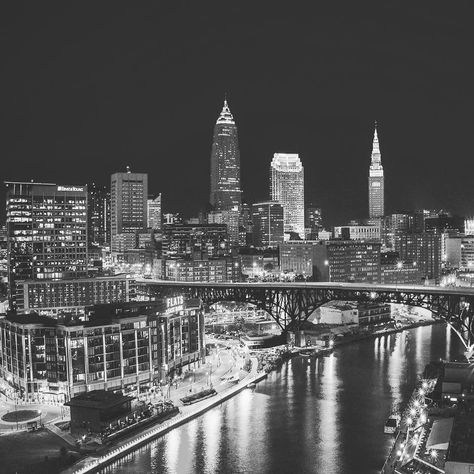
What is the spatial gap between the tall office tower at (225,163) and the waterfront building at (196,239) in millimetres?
46684

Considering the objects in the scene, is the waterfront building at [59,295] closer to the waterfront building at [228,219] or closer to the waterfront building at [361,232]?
the waterfront building at [228,219]

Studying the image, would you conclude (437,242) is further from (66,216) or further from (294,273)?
A: (66,216)

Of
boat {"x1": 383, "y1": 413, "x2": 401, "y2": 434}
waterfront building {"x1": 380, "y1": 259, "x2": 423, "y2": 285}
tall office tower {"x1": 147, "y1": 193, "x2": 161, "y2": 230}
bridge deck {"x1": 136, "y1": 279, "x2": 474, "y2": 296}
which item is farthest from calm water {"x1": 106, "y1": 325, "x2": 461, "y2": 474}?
tall office tower {"x1": 147, "y1": 193, "x2": 161, "y2": 230}

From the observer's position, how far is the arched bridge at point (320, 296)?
39.7 meters

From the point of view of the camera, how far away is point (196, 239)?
94.1 meters

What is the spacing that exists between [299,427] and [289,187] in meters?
125

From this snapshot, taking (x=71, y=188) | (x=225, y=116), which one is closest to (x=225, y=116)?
(x=225, y=116)

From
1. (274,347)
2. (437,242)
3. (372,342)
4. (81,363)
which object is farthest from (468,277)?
(81,363)

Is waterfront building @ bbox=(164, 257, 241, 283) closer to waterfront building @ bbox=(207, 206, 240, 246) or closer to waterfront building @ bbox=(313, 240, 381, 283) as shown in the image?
waterfront building @ bbox=(313, 240, 381, 283)

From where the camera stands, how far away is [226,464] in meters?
24.4

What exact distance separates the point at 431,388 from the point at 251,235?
316ft

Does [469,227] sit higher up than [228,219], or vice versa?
[228,219]

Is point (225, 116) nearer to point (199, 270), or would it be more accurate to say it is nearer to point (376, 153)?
point (376, 153)

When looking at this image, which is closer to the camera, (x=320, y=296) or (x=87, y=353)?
(x=87, y=353)
